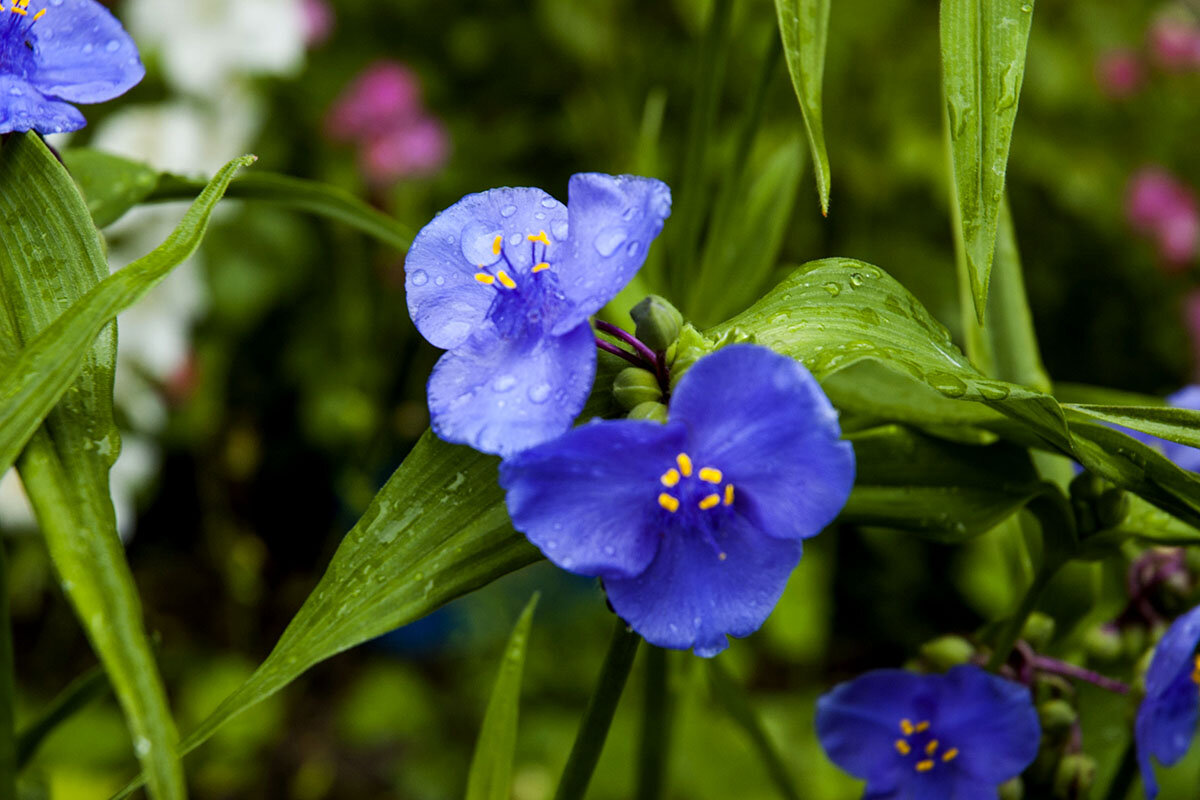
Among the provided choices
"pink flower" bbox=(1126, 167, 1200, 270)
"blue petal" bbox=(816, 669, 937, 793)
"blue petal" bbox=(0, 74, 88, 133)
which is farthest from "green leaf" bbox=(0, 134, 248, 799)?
"pink flower" bbox=(1126, 167, 1200, 270)

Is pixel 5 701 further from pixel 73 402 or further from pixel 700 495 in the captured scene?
pixel 700 495

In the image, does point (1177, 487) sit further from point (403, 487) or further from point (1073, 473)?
point (403, 487)

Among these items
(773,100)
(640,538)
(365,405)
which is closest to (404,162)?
(365,405)

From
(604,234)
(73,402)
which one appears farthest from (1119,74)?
(73,402)

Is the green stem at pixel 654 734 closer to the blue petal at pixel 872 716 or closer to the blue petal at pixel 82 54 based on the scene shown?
the blue petal at pixel 872 716

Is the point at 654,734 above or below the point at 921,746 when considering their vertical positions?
below

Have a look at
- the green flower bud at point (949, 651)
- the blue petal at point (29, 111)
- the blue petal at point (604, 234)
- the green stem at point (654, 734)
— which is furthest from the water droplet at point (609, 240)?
the green stem at point (654, 734)

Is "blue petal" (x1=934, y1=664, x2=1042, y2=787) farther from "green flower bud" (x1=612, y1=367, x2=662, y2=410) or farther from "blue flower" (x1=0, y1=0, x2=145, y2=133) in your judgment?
"blue flower" (x1=0, y1=0, x2=145, y2=133)
